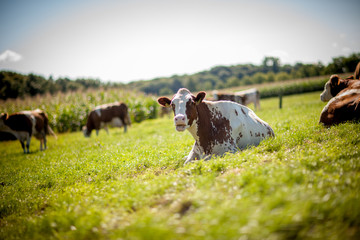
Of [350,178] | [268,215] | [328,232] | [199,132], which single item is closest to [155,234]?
[268,215]

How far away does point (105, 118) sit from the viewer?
17.0 metres

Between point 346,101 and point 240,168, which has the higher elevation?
point 346,101

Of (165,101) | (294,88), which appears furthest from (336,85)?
(294,88)

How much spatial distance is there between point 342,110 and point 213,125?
3.94 metres

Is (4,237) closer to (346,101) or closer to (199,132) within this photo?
(199,132)

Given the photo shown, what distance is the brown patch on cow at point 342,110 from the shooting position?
5.41 m

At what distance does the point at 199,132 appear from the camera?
5.13 meters

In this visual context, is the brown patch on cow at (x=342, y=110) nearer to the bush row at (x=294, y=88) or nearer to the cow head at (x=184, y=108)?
the cow head at (x=184, y=108)

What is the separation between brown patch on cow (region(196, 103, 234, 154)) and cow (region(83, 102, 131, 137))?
13.3 meters

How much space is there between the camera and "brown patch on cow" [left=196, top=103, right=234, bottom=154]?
509 cm

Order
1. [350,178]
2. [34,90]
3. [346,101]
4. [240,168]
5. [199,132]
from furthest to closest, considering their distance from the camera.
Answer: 1. [34,90]
2. [346,101]
3. [199,132]
4. [240,168]
5. [350,178]

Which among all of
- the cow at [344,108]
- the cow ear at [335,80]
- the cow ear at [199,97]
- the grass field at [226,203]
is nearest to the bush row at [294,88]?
the cow ear at [335,80]

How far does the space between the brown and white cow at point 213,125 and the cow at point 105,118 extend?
42.4ft

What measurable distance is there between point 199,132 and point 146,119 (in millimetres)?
19495
